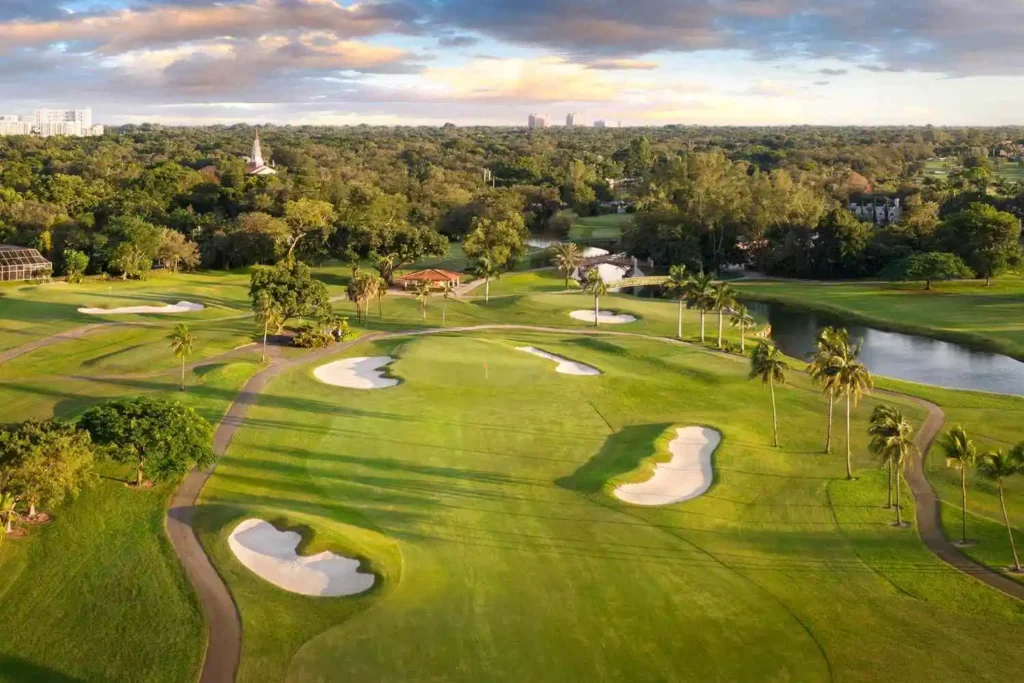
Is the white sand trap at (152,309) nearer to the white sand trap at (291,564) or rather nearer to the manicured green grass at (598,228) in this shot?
the white sand trap at (291,564)

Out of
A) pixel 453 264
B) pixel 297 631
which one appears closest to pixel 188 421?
pixel 297 631

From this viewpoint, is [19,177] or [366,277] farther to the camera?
[19,177]

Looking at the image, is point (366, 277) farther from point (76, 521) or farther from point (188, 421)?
point (76, 521)

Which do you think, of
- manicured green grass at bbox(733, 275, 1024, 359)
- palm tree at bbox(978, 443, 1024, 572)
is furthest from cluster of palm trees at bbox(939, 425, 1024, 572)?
manicured green grass at bbox(733, 275, 1024, 359)

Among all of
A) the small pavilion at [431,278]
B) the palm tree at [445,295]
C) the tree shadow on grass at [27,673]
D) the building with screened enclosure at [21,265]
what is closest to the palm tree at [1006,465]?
the tree shadow on grass at [27,673]

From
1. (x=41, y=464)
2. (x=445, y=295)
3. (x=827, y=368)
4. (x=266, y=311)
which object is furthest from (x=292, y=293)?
(x=827, y=368)

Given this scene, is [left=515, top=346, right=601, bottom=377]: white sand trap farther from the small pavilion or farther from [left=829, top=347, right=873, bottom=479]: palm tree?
the small pavilion
